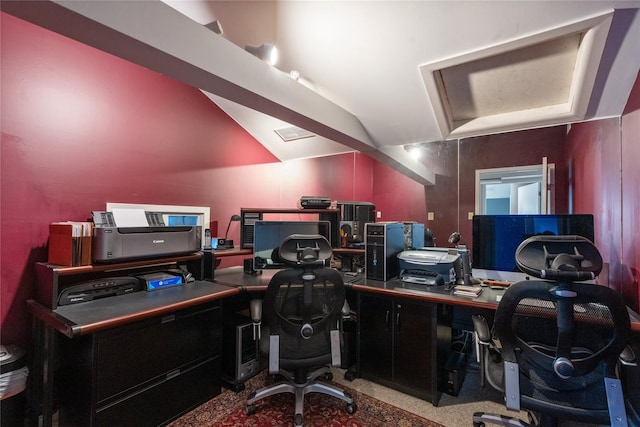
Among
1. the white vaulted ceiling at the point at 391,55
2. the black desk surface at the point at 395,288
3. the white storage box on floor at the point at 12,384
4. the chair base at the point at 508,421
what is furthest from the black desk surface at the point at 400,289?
the white vaulted ceiling at the point at 391,55

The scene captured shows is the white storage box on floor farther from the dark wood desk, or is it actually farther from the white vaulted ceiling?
the white vaulted ceiling

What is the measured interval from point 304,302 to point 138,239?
1166 mm

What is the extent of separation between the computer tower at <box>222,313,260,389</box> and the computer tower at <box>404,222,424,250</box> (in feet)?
5.03

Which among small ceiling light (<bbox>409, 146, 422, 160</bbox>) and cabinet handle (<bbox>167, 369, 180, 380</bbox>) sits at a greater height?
small ceiling light (<bbox>409, 146, 422, 160</bbox>)

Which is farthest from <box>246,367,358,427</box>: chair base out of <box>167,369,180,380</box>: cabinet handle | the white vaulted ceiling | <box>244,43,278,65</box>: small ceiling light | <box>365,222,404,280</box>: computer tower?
<box>244,43,278,65</box>: small ceiling light

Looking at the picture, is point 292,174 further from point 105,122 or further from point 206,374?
point 206,374

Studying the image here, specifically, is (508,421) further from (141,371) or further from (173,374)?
(141,371)

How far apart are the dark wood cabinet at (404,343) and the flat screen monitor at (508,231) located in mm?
516

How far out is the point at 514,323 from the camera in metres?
1.31

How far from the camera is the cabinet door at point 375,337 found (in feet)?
7.01

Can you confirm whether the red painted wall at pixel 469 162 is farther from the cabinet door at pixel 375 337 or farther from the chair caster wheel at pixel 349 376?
the chair caster wheel at pixel 349 376

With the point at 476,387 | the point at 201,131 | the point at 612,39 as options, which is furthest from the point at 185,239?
the point at 612,39

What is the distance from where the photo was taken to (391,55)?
2.00 meters

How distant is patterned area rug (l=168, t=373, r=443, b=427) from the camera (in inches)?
70.1
